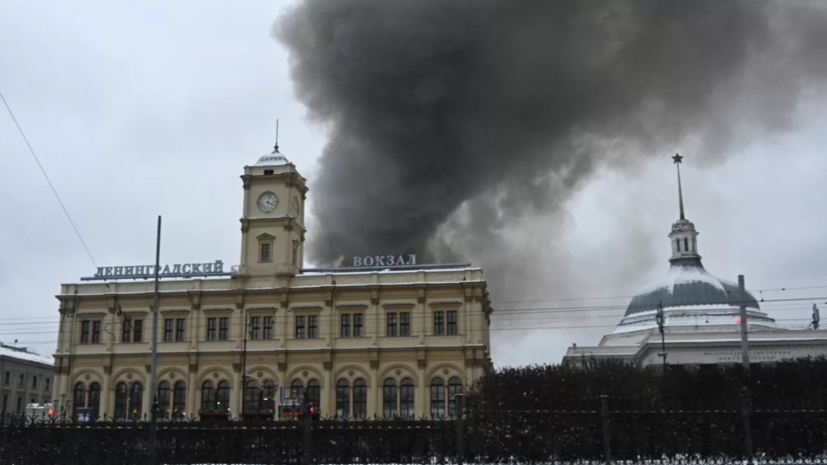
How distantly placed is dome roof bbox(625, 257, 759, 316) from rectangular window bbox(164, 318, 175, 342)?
55593mm

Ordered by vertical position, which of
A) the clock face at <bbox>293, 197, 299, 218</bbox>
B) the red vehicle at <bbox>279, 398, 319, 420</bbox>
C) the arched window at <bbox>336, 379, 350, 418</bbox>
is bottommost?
the red vehicle at <bbox>279, 398, 319, 420</bbox>

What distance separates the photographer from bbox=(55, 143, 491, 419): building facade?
218 ft

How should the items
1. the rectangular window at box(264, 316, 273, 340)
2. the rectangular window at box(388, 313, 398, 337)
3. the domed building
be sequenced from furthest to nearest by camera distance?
the domed building
the rectangular window at box(264, 316, 273, 340)
the rectangular window at box(388, 313, 398, 337)

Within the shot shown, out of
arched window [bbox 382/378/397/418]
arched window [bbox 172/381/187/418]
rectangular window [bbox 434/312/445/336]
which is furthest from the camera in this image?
arched window [bbox 172/381/187/418]

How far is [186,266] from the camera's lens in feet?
238

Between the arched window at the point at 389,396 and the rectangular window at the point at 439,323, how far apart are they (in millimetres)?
5215

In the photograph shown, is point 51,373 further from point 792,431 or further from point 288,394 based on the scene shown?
→ point 792,431

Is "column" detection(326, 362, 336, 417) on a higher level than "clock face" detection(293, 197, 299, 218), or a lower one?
lower

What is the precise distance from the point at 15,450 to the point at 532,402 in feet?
68.0

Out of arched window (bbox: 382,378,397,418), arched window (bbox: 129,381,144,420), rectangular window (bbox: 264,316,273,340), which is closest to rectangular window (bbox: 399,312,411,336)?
arched window (bbox: 382,378,397,418)

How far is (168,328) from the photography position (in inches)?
2778

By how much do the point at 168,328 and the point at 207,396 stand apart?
22.2 feet

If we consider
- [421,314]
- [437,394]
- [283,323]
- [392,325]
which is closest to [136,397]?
[283,323]

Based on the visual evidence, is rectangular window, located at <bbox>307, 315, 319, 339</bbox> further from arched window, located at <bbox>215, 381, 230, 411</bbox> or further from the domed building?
the domed building
